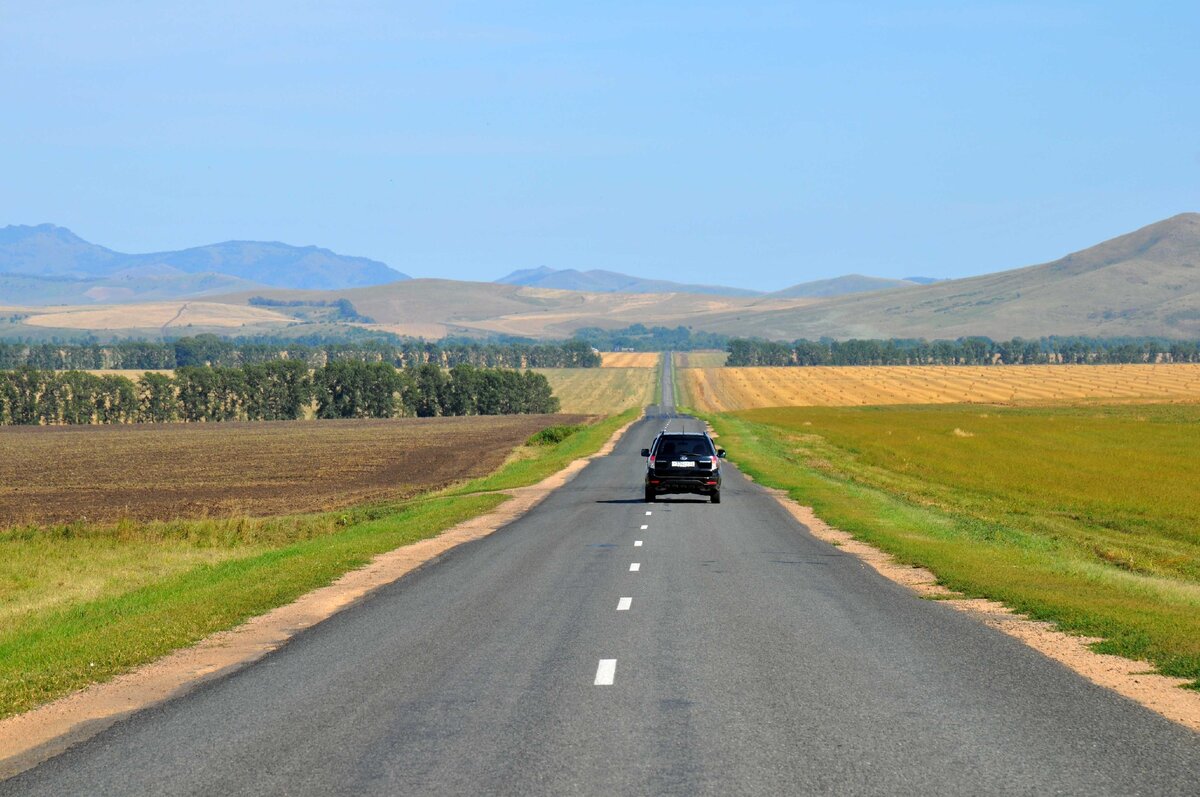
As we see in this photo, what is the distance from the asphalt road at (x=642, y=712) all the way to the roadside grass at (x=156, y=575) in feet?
6.76

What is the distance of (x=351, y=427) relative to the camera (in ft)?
436

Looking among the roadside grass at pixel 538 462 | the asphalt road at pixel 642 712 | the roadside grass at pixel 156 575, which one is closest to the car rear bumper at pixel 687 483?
the roadside grass at pixel 156 575

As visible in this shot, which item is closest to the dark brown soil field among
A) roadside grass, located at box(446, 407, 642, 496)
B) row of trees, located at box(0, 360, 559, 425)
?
roadside grass, located at box(446, 407, 642, 496)

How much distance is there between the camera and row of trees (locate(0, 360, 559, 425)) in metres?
153

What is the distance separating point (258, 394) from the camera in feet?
538

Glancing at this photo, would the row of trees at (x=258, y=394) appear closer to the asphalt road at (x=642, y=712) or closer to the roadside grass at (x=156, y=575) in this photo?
the roadside grass at (x=156, y=575)

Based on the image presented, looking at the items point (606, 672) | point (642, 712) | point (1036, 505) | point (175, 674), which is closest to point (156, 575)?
point (175, 674)

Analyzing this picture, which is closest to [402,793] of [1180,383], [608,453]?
[608,453]

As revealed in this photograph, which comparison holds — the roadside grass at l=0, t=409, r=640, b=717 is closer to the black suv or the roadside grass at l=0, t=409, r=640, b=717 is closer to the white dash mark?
the white dash mark

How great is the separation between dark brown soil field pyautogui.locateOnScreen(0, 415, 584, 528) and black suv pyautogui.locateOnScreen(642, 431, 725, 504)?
16365mm

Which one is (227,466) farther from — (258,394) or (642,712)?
(258,394)

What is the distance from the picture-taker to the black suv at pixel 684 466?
40.4m

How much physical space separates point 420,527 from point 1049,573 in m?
16.2

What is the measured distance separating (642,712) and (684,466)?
2867cm
